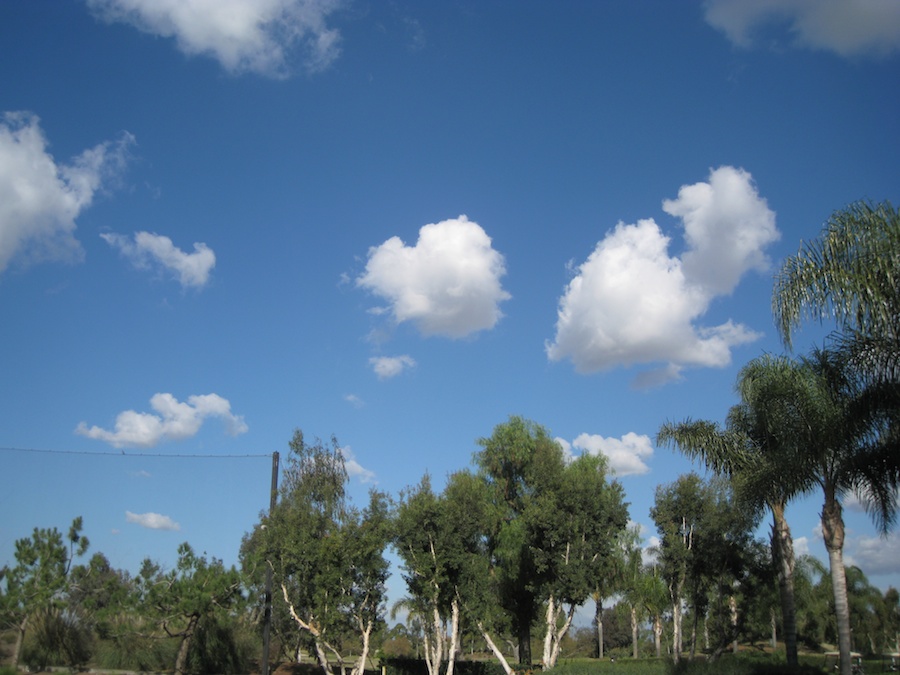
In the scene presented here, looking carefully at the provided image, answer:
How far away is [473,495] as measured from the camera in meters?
31.3

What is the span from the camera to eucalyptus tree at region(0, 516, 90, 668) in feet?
66.0

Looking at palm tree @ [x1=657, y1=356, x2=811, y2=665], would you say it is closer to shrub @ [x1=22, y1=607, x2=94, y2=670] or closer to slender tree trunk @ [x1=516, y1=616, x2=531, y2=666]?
slender tree trunk @ [x1=516, y1=616, x2=531, y2=666]

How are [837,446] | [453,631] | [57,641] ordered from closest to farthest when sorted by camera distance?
[837,446] < [57,641] < [453,631]

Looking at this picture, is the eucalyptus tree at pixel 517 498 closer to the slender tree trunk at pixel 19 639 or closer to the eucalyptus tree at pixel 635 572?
the eucalyptus tree at pixel 635 572

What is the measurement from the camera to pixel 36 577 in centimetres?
2061

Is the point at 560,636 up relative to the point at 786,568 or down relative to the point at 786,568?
down

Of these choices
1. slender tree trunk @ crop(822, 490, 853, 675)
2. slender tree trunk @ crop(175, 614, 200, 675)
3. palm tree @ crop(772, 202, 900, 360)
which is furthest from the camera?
slender tree trunk @ crop(175, 614, 200, 675)

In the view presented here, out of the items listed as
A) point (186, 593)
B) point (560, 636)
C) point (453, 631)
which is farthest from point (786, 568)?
point (186, 593)

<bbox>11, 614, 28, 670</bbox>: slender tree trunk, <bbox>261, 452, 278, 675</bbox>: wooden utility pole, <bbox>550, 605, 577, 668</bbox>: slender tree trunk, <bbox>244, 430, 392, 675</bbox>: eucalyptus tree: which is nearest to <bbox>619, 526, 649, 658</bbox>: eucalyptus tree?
<bbox>550, 605, 577, 668</bbox>: slender tree trunk

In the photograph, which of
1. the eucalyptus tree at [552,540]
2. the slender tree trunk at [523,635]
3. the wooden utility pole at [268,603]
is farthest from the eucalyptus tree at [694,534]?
the wooden utility pole at [268,603]

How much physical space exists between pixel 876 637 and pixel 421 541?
50.4 m

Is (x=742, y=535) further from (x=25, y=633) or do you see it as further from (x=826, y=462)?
(x=25, y=633)

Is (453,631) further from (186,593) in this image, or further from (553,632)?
(186,593)

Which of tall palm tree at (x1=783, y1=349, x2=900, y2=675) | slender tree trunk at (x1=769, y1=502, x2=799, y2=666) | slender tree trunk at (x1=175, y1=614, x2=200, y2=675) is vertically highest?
tall palm tree at (x1=783, y1=349, x2=900, y2=675)
